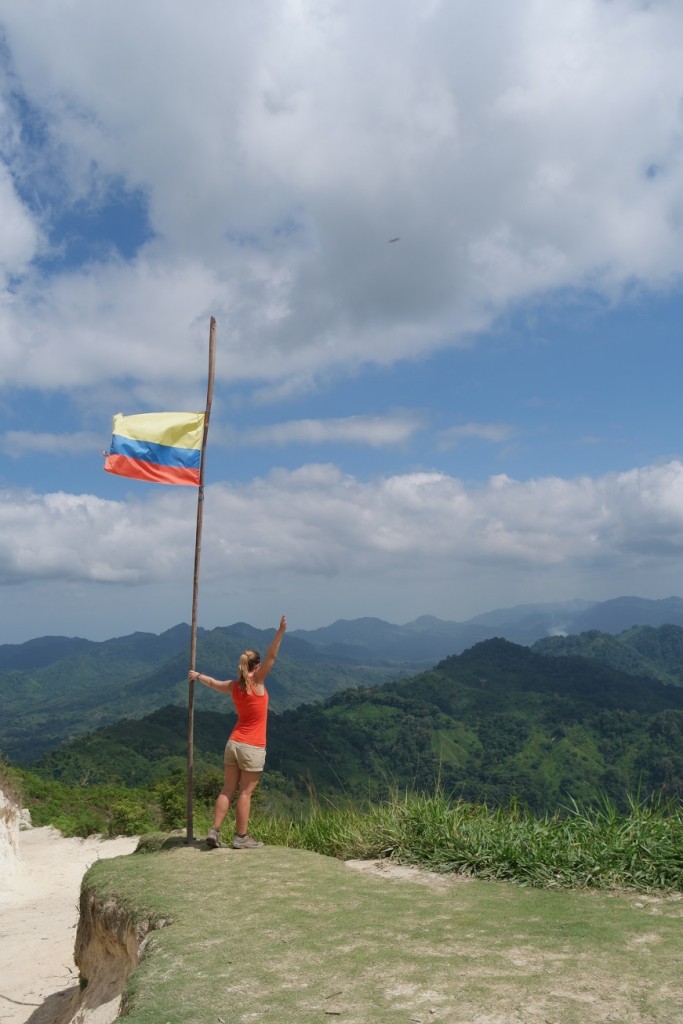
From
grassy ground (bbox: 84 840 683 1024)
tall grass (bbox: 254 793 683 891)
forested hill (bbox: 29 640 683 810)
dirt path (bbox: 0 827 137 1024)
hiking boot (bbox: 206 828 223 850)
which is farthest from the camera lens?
forested hill (bbox: 29 640 683 810)

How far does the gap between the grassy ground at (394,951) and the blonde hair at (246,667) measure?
5.86ft

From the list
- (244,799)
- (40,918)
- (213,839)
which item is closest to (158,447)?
(244,799)

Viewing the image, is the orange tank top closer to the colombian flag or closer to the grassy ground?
the grassy ground

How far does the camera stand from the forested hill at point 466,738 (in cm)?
8512

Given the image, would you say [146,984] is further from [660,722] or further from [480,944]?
[660,722]

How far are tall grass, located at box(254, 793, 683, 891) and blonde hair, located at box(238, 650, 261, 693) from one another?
2.03 meters

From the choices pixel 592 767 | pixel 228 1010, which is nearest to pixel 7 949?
pixel 228 1010

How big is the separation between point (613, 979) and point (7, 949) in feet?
37.9

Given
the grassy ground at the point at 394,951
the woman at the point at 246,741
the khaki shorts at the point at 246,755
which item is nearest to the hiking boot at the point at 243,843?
the woman at the point at 246,741

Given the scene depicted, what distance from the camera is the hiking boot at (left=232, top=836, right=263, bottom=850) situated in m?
7.66

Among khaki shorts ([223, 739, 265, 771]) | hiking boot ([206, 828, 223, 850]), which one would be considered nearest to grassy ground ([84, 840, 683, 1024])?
hiking boot ([206, 828, 223, 850])

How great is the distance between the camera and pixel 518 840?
264 inches

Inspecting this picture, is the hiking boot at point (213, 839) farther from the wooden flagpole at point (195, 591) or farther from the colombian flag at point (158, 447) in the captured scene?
the colombian flag at point (158, 447)

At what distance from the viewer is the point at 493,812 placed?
774cm
